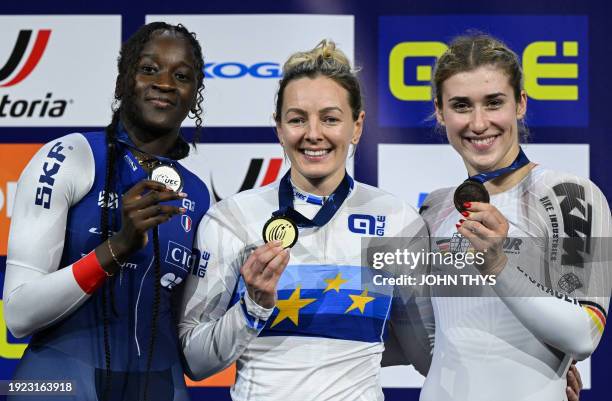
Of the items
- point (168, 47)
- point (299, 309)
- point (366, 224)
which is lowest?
point (299, 309)

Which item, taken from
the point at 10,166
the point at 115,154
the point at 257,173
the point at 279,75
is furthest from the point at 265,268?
the point at 10,166

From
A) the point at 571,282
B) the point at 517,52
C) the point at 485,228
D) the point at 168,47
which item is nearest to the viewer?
the point at 485,228

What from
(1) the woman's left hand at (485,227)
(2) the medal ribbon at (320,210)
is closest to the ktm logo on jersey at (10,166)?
(2) the medal ribbon at (320,210)

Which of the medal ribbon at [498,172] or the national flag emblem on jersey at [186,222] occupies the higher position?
the medal ribbon at [498,172]

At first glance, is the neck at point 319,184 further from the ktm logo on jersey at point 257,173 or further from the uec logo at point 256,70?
the uec logo at point 256,70

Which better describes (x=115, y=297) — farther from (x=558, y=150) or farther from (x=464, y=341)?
(x=558, y=150)

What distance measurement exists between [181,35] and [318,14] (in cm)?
119

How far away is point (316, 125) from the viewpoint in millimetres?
2131

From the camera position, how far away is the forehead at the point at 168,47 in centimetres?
225

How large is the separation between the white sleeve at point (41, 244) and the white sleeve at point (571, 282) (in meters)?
1.08

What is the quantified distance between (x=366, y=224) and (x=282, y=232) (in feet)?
1.09

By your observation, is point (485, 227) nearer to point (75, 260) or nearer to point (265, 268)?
point (265, 268)

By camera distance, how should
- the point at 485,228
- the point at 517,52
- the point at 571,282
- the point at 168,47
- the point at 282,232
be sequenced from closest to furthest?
the point at 485,228
the point at 282,232
the point at 571,282
the point at 168,47
the point at 517,52

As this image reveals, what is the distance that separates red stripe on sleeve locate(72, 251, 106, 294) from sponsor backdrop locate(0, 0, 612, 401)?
1342 millimetres
